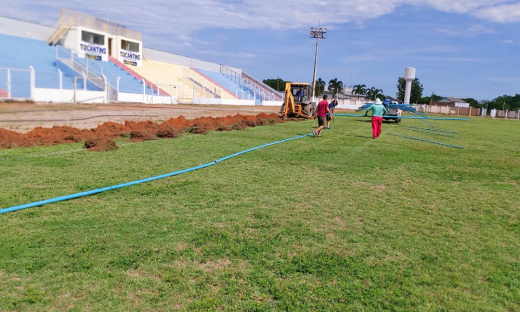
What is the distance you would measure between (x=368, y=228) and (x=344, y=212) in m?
0.68

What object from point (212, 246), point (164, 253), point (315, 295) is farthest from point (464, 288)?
point (164, 253)

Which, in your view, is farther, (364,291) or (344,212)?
(344,212)

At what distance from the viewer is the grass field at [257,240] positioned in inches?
134

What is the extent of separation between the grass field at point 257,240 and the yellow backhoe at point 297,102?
55.4 ft

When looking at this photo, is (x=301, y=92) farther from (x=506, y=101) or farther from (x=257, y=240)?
(x=506, y=101)

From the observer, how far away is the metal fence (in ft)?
79.1

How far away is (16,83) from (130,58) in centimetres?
2127

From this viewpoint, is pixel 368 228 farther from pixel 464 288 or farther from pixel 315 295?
pixel 315 295

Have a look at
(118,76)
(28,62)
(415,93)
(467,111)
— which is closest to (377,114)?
(28,62)

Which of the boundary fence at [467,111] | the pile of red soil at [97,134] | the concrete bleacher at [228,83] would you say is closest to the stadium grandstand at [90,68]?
the concrete bleacher at [228,83]

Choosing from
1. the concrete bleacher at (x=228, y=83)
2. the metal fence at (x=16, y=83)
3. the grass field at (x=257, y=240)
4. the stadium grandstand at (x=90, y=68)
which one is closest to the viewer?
the grass field at (x=257, y=240)

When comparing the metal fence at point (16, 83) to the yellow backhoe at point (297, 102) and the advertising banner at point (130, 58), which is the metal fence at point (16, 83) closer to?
the yellow backhoe at point (297, 102)

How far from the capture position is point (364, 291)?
3504 millimetres

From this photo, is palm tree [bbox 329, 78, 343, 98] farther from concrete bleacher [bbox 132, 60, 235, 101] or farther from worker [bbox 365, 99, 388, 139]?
worker [bbox 365, 99, 388, 139]
